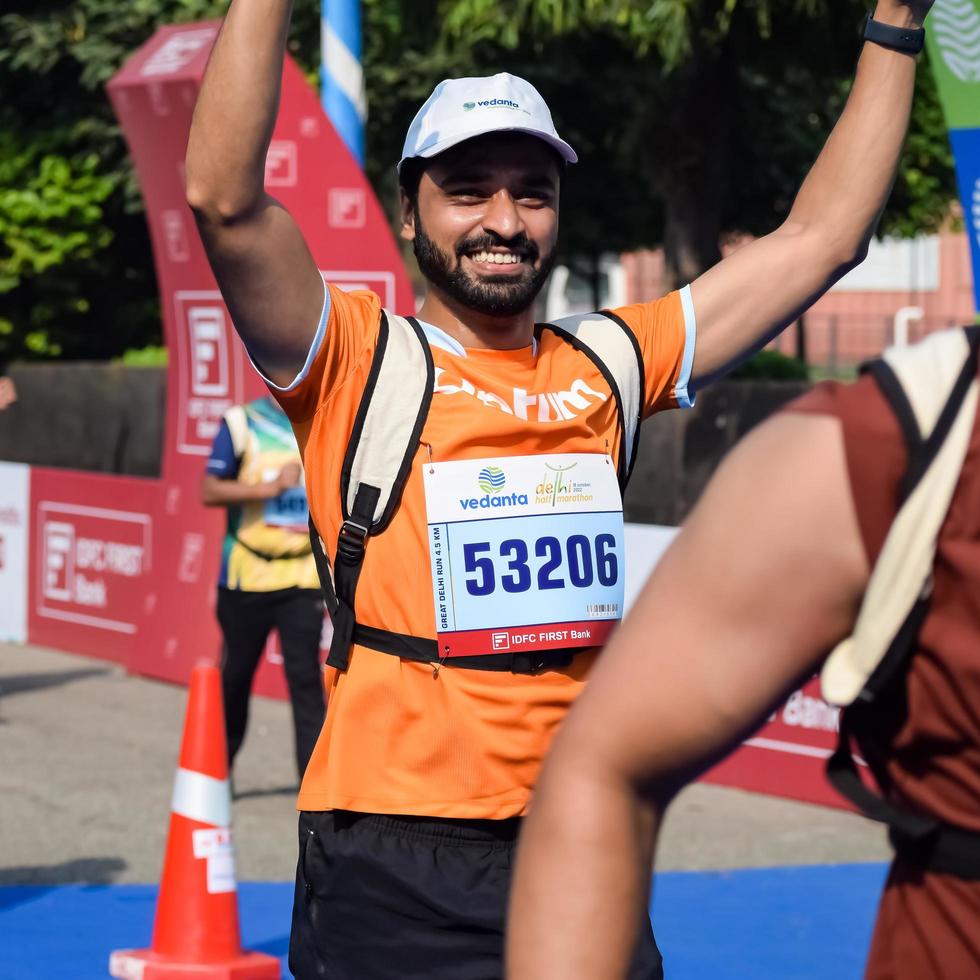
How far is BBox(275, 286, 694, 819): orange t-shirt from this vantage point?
271 centimetres

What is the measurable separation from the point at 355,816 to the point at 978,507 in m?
1.53

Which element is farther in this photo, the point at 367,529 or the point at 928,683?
the point at 367,529

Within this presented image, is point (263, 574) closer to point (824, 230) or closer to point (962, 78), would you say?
point (962, 78)

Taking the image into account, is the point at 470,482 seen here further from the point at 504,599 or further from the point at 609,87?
the point at 609,87

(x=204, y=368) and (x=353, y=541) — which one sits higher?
(x=353, y=541)

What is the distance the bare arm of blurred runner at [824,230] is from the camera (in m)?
2.71

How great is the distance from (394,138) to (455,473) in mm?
18501

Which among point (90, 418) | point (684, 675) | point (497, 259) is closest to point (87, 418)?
point (90, 418)

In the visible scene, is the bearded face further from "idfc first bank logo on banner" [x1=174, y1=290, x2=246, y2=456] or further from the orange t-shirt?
"idfc first bank logo on banner" [x1=174, y1=290, x2=246, y2=456]

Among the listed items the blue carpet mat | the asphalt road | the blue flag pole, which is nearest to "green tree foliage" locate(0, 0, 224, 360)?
the asphalt road

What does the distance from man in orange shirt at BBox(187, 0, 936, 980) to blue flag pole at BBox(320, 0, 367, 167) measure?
635cm

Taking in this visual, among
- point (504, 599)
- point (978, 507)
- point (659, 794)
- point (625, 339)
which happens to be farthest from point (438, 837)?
point (978, 507)

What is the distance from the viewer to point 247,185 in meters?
2.60

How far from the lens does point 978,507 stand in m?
1.42
